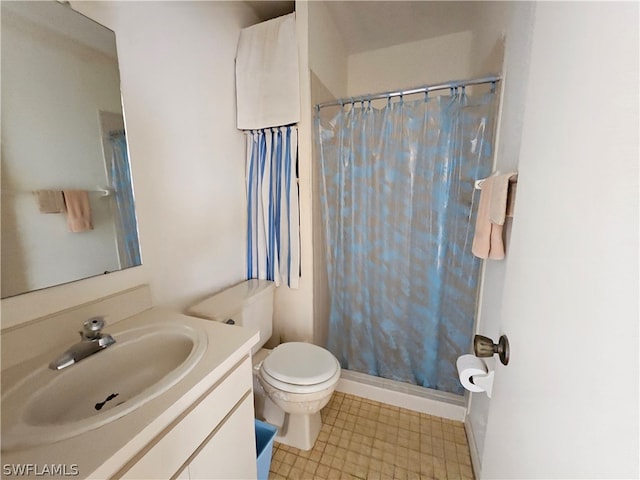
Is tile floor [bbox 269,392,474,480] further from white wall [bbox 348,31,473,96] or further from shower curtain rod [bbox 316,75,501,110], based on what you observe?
white wall [bbox 348,31,473,96]

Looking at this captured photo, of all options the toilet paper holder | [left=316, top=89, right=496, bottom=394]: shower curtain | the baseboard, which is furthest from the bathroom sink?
the baseboard

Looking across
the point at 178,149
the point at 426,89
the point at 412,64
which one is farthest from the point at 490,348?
the point at 412,64

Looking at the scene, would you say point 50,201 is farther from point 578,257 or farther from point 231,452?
point 578,257

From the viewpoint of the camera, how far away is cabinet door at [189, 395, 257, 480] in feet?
2.41

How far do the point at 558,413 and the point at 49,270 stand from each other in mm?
1332

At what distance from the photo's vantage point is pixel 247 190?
1.79 m

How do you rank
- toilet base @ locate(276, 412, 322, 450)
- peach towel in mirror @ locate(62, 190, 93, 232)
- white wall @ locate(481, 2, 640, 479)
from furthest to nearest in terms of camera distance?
toilet base @ locate(276, 412, 322, 450) < peach towel in mirror @ locate(62, 190, 93, 232) < white wall @ locate(481, 2, 640, 479)

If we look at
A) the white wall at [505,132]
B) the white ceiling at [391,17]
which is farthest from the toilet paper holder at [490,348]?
the white ceiling at [391,17]

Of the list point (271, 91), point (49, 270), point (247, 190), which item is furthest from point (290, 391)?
point (271, 91)

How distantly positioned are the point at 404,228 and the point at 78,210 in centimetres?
155

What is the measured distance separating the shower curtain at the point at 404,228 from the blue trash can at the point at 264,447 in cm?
79

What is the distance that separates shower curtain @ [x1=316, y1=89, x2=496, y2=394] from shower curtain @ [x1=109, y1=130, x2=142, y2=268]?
1.06 metres

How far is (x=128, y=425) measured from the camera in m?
0.56

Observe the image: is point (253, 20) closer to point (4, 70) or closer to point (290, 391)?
point (4, 70)
